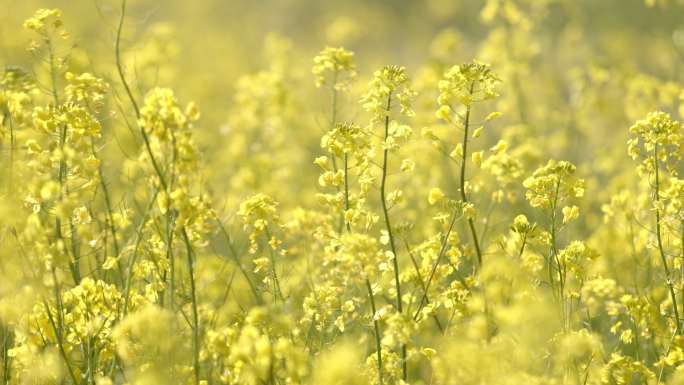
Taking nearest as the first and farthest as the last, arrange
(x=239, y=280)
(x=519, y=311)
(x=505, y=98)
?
(x=519, y=311) < (x=239, y=280) < (x=505, y=98)

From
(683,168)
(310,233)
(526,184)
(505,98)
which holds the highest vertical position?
(505,98)

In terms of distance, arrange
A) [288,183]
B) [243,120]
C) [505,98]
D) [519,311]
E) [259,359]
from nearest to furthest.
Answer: [259,359] < [519,311] < [288,183] < [243,120] < [505,98]

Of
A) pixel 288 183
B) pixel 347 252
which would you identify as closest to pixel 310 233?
pixel 347 252

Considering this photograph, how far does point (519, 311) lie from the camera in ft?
10.4

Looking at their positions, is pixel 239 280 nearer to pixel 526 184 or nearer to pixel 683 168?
pixel 526 184

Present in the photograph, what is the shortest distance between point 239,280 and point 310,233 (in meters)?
2.34

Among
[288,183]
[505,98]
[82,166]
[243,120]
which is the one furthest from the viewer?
[505,98]

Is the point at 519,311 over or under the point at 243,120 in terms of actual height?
under

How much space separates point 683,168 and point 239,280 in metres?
5.38

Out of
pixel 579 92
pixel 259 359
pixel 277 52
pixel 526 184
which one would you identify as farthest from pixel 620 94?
pixel 259 359

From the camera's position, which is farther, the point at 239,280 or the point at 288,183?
the point at 288,183

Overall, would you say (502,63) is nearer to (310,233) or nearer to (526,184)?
(526,184)

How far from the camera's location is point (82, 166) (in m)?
3.44

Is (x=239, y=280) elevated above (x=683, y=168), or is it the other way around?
(x=683, y=168)
